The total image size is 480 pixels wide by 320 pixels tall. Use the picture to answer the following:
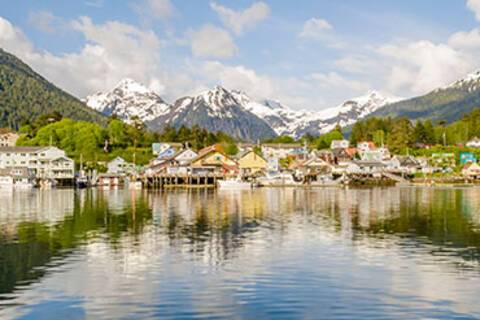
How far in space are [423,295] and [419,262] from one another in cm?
587

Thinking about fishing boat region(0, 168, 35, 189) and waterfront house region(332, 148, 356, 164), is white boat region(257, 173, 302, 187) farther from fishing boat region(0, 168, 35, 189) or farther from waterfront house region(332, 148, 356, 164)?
fishing boat region(0, 168, 35, 189)

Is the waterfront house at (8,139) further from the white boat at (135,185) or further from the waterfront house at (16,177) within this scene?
the white boat at (135,185)

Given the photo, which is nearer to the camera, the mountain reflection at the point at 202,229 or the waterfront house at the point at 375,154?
the mountain reflection at the point at 202,229

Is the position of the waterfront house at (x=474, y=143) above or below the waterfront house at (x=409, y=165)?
above

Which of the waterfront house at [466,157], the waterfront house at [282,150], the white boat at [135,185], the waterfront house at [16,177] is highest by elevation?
the waterfront house at [282,150]

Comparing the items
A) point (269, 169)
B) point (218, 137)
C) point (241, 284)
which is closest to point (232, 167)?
point (269, 169)

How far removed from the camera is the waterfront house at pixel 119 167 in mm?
136375

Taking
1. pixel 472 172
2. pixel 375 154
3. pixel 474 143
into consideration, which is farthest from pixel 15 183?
pixel 474 143

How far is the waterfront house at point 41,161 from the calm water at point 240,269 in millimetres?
90221

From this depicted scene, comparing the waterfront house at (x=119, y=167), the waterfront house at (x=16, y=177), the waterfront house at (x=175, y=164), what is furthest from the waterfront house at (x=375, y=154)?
the waterfront house at (x=16, y=177)

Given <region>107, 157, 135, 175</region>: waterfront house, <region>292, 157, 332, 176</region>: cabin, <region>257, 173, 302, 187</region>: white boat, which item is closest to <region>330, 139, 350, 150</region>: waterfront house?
<region>292, 157, 332, 176</region>: cabin

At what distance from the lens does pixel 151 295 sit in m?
18.4

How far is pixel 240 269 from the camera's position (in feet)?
74.3

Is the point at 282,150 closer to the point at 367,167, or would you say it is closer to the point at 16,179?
the point at 367,167
